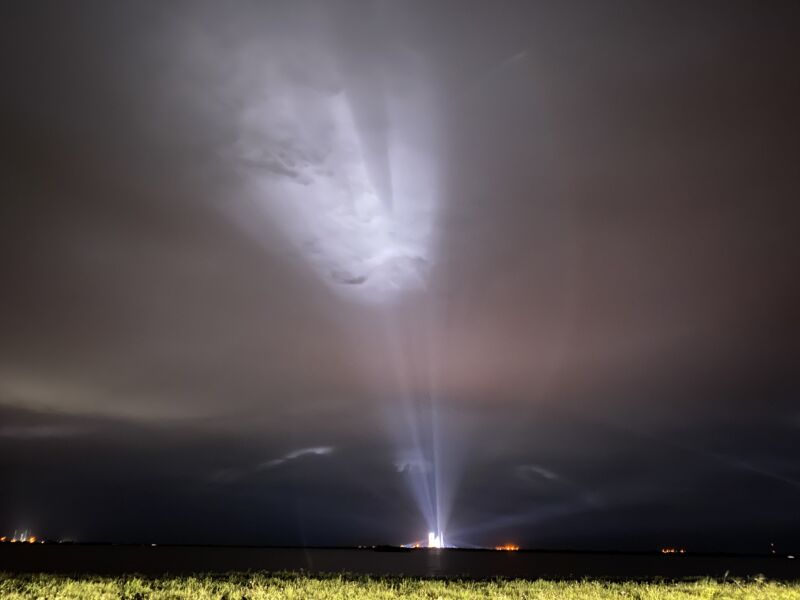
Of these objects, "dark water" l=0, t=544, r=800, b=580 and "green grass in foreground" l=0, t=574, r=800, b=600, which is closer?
"green grass in foreground" l=0, t=574, r=800, b=600

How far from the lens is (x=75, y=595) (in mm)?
20656

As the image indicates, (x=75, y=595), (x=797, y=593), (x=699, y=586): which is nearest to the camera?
(x=75, y=595)

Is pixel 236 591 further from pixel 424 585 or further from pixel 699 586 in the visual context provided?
pixel 699 586

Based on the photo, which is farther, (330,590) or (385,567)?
(385,567)

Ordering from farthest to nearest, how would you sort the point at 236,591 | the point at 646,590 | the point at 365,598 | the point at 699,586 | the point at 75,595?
the point at 699,586 < the point at 646,590 < the point at 236,591 < the point at 365,598 < the point at 75,595

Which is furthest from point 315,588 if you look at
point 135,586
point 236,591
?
point 135,586

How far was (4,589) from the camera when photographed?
21.1 meters

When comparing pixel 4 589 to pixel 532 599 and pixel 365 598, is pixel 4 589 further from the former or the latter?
pixel 532 599

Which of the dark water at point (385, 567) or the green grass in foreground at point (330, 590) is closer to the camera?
the green grass in foreground at point (330, 590)

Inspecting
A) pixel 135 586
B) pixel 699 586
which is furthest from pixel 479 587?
pixel 135 586

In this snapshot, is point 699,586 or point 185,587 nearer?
point 185,587

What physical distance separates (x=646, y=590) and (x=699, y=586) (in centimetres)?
442

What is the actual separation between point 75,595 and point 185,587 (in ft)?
16.8

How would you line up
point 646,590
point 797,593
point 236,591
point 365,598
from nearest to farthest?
1. point 365,598
2. point 236,591
3. point 797,593
4. point 646,590
